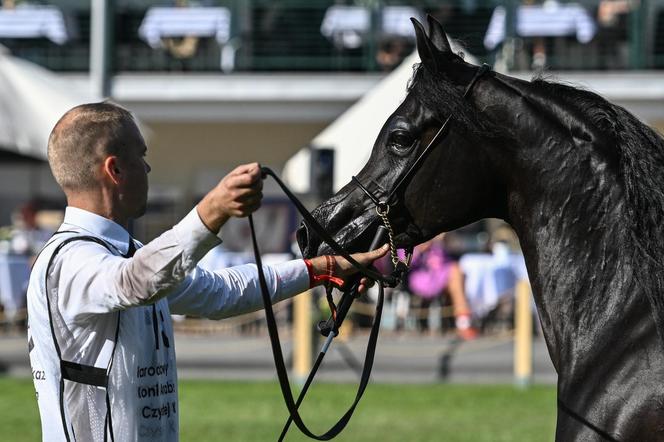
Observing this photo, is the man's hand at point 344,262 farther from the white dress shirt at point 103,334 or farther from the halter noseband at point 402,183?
the white dress shirt at point 103,334

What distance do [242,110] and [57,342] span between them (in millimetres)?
18289

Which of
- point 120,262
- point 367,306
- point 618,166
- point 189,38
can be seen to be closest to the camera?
point 120,262

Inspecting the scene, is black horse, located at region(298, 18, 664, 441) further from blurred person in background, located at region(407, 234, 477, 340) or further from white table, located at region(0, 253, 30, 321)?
white table, located at region(0, 253, 30, 321)

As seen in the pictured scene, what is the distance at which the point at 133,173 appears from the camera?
3350 millimetres

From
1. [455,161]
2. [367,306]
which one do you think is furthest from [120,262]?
[367,306]

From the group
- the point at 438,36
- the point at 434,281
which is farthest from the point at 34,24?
the point at 438,36

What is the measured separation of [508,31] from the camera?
19.7 m

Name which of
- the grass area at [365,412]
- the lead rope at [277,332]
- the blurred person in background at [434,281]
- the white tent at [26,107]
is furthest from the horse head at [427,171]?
the blurred person in background at [434,281]

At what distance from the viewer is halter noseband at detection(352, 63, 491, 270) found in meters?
3.67

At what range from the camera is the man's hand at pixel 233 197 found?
2.88 metres

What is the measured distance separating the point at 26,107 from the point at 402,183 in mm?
8705

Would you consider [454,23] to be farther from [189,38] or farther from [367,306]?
[367,306]

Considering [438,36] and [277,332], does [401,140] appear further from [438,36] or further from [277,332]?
[277,332]

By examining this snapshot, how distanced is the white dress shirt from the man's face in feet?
0.28
